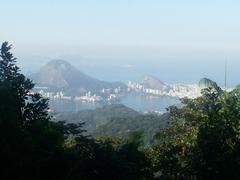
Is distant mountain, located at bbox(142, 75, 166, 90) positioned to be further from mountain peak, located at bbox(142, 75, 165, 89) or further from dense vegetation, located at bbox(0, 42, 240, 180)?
dense vegetation, located at bbox(0, 42, 240, 180)

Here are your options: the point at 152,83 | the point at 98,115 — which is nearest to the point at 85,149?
the point at 98,115

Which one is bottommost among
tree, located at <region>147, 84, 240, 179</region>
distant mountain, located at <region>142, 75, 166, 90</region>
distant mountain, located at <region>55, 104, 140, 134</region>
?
distant mountain, located at <region>55, 104, 140, 134</region>

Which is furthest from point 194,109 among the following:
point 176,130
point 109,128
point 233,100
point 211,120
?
point 109,128

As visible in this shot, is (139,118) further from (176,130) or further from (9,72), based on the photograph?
(9,72)

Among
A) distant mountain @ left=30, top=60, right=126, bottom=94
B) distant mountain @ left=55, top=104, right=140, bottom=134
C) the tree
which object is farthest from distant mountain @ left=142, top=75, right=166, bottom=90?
the tree

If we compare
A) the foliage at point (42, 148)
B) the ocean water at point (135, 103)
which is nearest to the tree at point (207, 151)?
the foliage at point (42, 148)

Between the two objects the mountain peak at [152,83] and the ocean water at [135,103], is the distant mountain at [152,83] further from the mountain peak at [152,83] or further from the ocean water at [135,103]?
the ocean water at [135,103]

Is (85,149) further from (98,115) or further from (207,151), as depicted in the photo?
(98,115)
